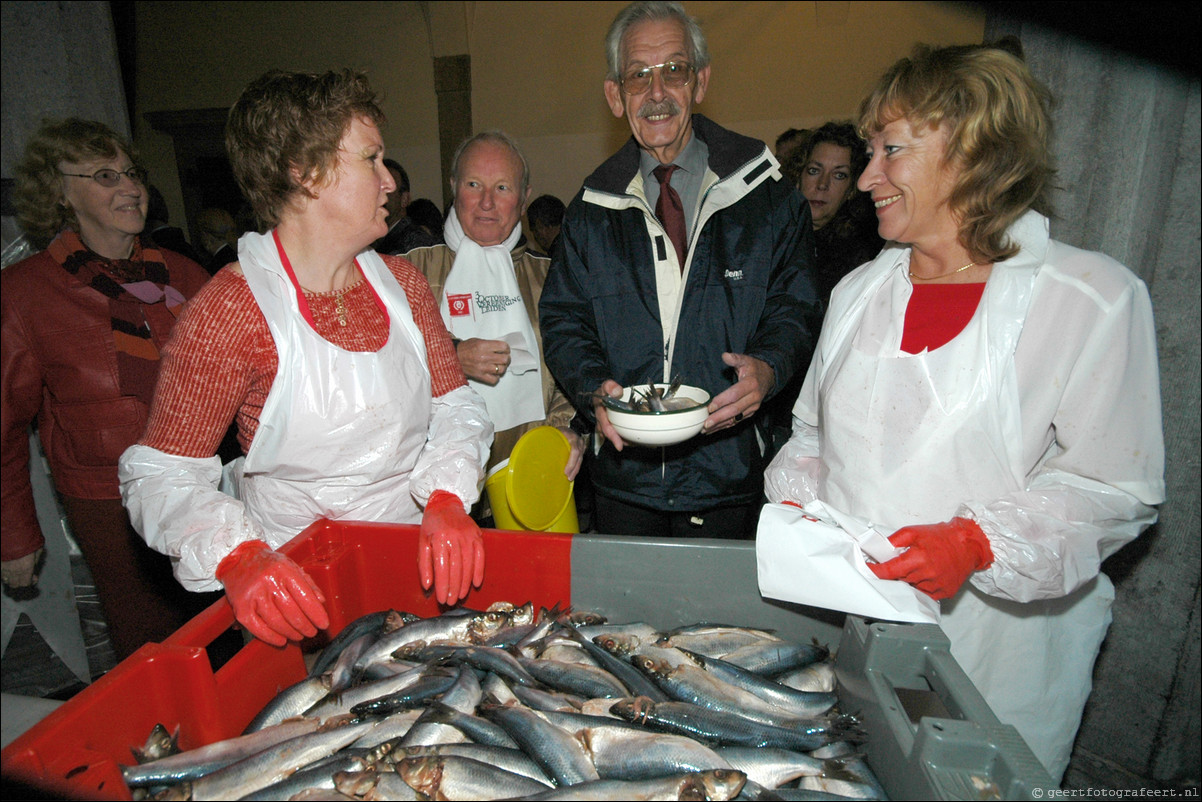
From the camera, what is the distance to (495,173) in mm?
3037

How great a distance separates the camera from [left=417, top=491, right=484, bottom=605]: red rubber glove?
1.82 m

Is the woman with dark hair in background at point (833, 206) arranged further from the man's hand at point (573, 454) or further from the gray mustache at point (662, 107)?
the gray mustache at point (662, 107)

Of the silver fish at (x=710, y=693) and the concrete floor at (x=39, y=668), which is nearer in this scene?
the concrete floor at (x=39, y=668)

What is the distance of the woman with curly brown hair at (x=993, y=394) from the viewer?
156 centimetres

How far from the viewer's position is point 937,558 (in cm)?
154

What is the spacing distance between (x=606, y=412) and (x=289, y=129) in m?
1.21

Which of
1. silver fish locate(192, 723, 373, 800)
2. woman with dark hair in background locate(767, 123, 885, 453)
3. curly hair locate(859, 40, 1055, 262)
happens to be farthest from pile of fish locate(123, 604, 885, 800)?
woman with dark hair in background locate(767, 123, 885, 453)

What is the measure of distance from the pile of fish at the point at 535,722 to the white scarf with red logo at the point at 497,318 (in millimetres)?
1249

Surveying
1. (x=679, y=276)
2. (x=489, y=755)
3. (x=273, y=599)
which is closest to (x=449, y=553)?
(x=273, y=599)

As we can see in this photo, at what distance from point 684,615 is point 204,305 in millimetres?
1548

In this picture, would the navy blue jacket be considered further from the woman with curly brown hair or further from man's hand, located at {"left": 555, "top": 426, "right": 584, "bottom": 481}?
the woman with curly brown hair

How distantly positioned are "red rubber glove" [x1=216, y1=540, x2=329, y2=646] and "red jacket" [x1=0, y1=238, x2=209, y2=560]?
1441 mm

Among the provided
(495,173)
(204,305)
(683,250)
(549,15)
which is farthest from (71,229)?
(549,15)

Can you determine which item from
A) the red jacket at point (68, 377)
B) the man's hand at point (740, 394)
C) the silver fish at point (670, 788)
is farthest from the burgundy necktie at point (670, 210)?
the red jacket at point (68, 377)
